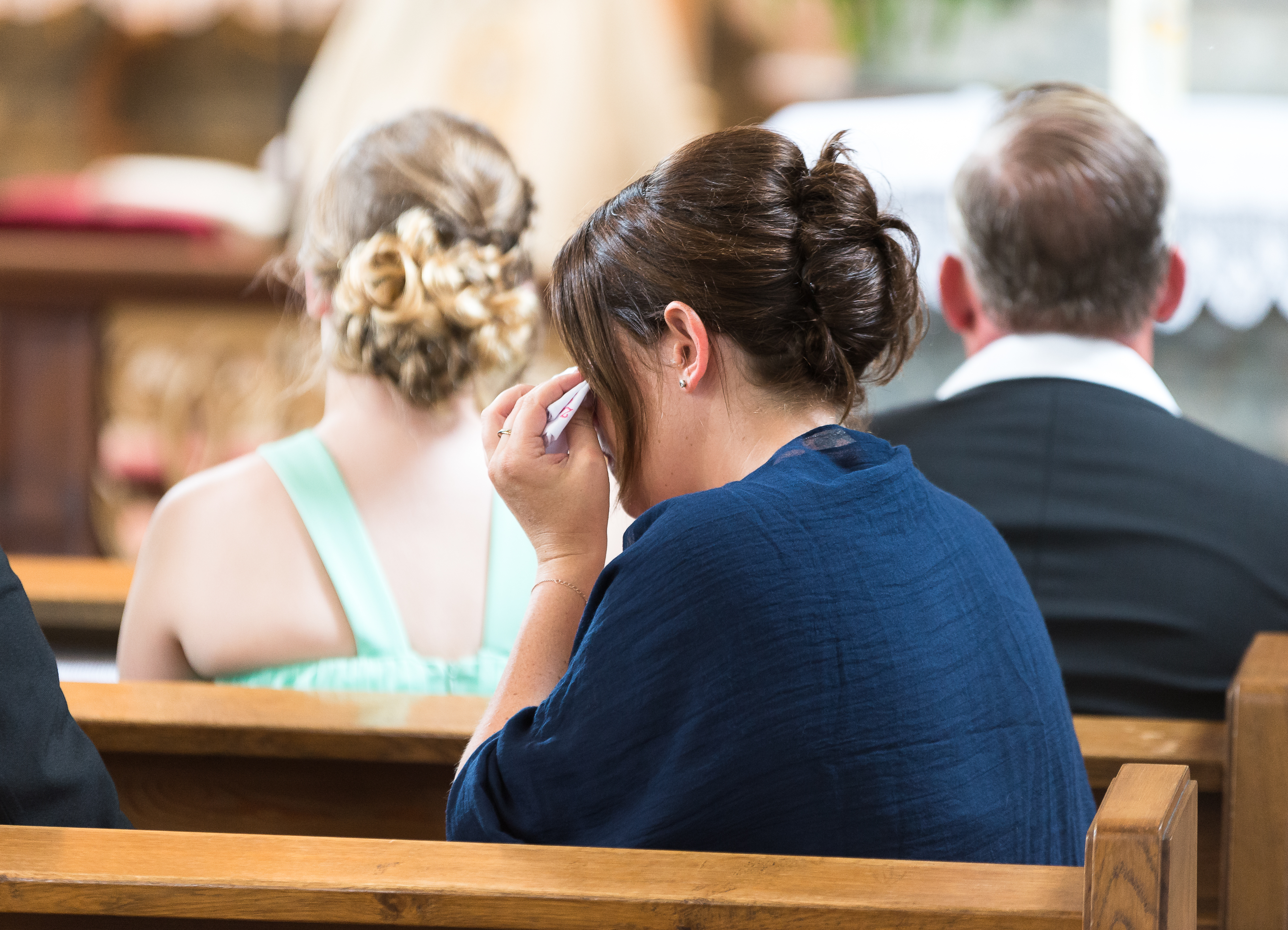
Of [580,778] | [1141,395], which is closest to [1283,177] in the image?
[1141,395]

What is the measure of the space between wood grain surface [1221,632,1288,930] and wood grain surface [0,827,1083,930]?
1.64 ft

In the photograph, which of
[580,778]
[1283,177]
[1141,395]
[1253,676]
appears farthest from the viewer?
[1283,177]

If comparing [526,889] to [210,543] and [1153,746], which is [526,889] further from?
[210,543]

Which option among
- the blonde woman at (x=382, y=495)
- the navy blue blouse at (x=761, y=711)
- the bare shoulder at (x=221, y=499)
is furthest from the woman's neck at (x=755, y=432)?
the bare shoulder at (x=221, y=499)

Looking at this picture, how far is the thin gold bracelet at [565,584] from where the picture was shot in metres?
1.21

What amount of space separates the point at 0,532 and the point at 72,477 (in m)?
0.28

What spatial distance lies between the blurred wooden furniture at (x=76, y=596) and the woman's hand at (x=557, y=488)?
0.79 m

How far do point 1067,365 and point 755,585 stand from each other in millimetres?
1012

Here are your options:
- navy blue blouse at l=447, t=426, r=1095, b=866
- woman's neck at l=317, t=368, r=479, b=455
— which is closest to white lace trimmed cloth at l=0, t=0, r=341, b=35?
woman's neck at l=317, t=368, r=479, b=455

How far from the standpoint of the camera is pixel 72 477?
4336mm

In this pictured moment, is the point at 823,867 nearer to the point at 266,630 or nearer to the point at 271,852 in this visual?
the point at 271,852

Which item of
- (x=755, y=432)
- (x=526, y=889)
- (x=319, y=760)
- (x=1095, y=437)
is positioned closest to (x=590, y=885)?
(x=526, y=889)

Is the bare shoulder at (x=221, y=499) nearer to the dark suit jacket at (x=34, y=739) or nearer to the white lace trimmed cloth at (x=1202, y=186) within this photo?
the dark suit jacket at (x=34, y=739)

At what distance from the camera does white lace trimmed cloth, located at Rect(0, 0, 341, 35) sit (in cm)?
500
